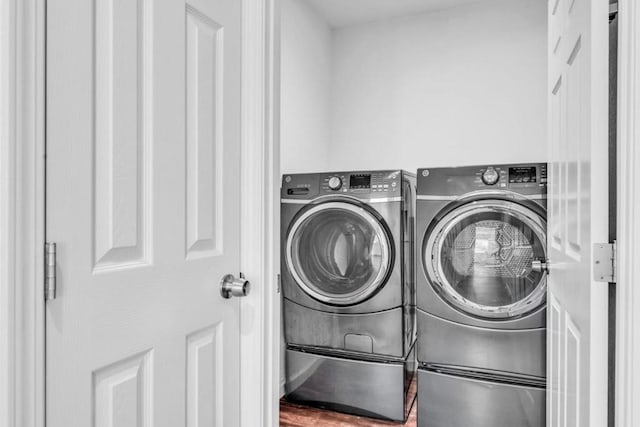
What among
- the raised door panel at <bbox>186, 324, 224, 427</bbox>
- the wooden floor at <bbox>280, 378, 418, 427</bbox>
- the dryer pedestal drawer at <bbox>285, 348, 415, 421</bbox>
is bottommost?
the wooden floor at <bbox>280, 378, 418, 427</bbox>

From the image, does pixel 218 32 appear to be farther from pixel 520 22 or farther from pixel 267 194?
pixel 520 22

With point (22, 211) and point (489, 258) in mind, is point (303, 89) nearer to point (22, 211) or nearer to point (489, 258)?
point (489, 258)

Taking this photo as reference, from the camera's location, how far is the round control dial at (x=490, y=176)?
1.96 meters

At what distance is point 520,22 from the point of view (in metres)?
2.82

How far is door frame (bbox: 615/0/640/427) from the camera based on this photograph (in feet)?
2.52

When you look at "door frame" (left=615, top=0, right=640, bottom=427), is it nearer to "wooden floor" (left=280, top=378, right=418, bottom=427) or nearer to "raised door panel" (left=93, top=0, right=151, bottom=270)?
"raised door panel" (left=93, top=0, right=151, bottom=270)

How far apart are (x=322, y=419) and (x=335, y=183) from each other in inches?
49.9

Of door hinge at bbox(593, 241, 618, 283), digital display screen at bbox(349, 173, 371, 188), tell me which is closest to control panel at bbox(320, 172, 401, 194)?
digital display screen at bbox(349, 173, 371, 188)

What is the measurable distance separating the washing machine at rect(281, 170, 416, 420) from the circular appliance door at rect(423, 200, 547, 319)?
0.22m

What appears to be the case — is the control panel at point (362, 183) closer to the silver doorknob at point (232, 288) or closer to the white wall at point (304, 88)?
the white wall at point (304, 88)

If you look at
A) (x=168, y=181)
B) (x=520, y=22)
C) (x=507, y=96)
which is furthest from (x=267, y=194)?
(x=520, y=22)

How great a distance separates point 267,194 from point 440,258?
113 cm

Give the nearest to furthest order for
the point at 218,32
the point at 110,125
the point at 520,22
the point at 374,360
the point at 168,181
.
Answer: the point at 110,125, the point at 168,181, the point at 218,32, the point at 374,360, the point at 520,22

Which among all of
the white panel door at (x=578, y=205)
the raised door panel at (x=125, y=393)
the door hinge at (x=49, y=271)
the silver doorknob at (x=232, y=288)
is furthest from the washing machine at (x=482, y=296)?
the door hinge at (x=49, y=271)
